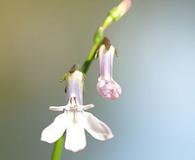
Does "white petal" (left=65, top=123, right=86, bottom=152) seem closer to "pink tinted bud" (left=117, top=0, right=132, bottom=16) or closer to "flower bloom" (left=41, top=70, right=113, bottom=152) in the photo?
"flower bloom" (left=41, top=70, right=113, bottom=152)

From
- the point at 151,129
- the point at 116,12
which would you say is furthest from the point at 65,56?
the point at 116,12

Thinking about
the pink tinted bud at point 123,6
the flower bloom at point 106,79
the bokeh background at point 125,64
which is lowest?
the flower bloom at point 106,79

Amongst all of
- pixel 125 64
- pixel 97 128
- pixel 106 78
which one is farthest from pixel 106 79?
pixel 125 64

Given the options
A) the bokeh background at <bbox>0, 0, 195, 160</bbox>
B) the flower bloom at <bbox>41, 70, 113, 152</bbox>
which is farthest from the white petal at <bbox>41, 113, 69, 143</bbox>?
the bokeh background at <bbox>0, 0, 195, 160</bbox>

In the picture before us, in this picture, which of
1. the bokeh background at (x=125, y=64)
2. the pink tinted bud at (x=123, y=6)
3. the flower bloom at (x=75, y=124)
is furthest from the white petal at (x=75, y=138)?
the bokeh background at (x=125, y=64)

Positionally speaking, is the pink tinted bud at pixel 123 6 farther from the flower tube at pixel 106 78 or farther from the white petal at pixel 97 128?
the white petal at pixel 97 128

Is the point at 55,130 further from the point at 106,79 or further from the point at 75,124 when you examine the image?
the point at 106,79
